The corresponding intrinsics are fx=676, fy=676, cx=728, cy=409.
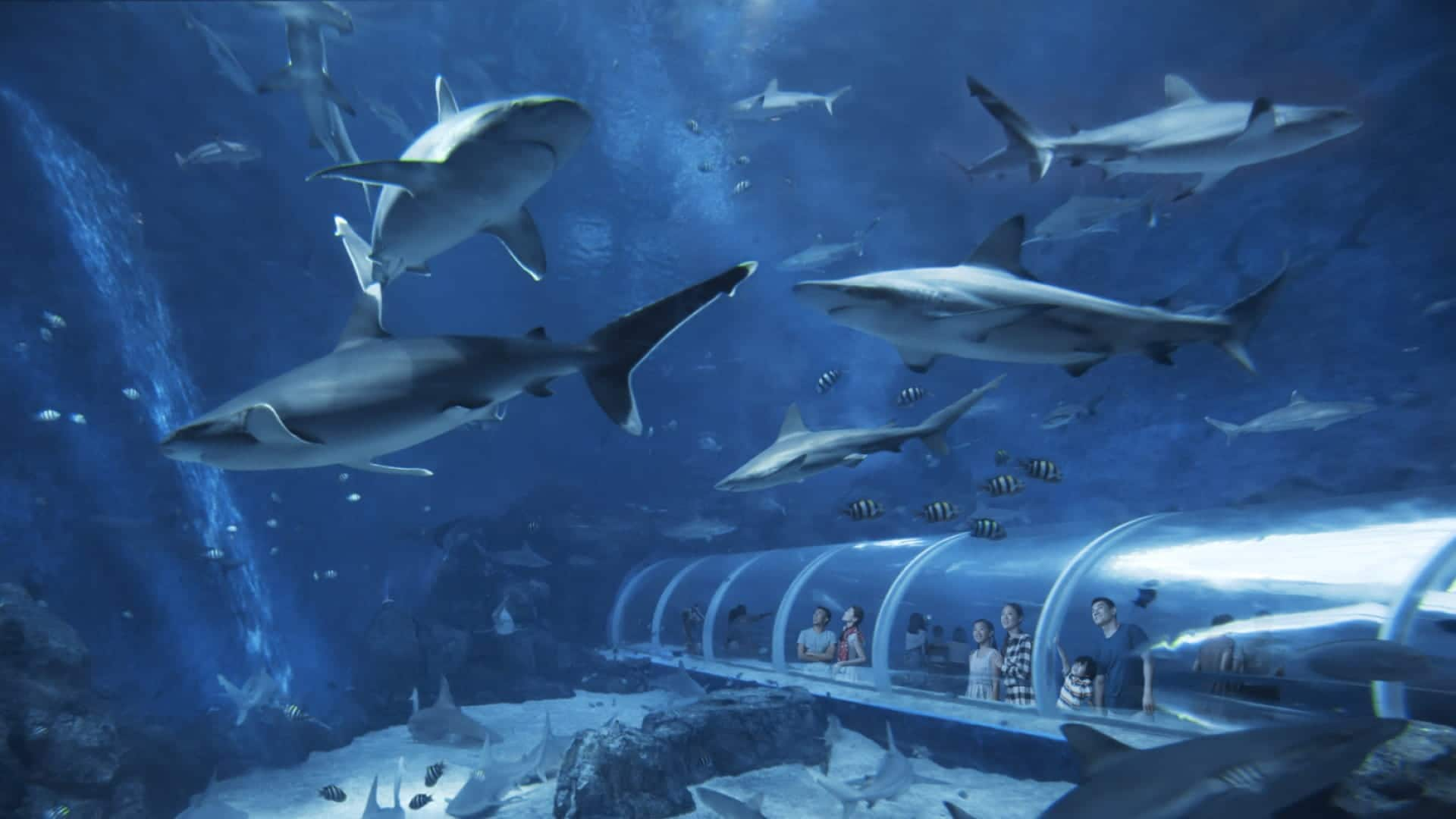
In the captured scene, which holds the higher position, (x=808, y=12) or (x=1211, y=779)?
(x=808, y=12)

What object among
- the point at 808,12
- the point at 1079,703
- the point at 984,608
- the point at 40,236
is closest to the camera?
the point at 1079,703

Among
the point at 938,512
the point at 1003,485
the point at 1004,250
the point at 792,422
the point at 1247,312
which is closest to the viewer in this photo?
the point at 1247,312

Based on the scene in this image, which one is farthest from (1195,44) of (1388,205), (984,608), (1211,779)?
(1211,779)

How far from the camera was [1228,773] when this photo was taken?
1787 millimetres

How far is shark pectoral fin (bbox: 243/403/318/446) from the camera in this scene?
6.93ft

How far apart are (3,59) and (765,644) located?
18851 mm

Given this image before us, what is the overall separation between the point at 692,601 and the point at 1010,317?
16331 millimetres

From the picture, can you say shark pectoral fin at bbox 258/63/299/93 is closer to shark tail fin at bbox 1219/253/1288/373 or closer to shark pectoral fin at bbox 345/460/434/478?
shark pectoral fin at bbox 345/460/434/478

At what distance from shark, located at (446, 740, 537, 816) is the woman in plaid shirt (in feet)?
19.2

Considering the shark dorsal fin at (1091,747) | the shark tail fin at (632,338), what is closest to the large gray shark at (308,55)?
the shark tail fin at (632,338)

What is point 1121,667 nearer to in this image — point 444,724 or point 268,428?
point 268,428

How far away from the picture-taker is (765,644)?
14.7 metres

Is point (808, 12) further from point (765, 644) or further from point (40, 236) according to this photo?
point (40, 236)

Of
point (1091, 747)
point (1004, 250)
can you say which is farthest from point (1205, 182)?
point (1091, 747)
